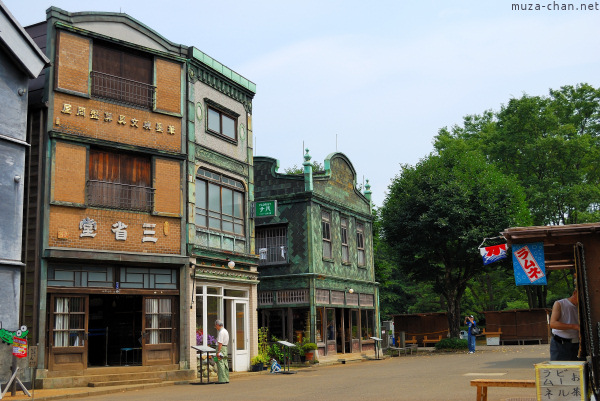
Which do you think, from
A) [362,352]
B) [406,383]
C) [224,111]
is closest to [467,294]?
[362,352]

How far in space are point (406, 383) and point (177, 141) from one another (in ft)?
33.2

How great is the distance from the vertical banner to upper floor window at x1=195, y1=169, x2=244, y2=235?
505 inches

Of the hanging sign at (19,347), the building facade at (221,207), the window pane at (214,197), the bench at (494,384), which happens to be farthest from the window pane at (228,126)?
the bench at (494,384)

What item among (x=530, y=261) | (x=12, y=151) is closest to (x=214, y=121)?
(x=12, y=151)

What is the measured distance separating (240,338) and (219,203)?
477cm

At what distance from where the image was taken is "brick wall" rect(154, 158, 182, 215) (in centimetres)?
1986

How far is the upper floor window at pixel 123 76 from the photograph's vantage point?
754 inches

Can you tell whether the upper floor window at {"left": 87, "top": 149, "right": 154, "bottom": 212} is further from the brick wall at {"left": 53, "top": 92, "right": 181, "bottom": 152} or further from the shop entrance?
the shop entrance

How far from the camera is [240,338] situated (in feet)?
75.4

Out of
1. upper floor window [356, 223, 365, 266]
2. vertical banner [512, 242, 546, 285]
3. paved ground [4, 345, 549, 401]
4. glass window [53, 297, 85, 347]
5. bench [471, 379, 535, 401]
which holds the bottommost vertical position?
paved ground [4, 345, 549, 401]

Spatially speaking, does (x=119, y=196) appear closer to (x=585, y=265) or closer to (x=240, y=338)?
(x=240, y=338)

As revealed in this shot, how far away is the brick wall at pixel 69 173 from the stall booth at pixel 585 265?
12.3 m

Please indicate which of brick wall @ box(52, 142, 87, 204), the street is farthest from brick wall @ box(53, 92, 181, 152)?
the street

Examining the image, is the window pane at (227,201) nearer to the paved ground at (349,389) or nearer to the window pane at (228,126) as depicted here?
the window pane at (228,126)
